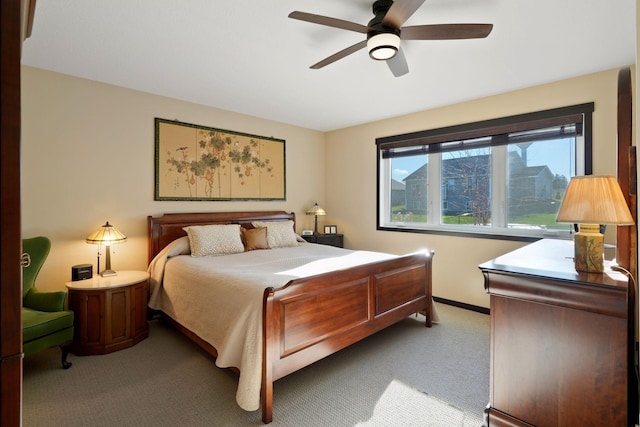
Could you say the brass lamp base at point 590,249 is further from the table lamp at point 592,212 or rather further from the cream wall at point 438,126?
the cream wall at point 438,126

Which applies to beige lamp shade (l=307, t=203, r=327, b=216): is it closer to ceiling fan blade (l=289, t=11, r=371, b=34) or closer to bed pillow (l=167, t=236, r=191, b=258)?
bed pillow (l=167, t=236, r=191, b=258)

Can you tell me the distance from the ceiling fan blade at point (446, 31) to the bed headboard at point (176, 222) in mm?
2933

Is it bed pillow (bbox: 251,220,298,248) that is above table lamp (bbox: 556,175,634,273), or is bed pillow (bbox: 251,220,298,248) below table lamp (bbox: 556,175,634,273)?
below

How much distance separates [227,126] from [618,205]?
3.95m

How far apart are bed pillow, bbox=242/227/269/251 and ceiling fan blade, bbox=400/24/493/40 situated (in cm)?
267

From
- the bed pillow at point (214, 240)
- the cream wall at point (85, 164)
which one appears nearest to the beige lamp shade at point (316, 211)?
the bed pillow at point (214, 240)

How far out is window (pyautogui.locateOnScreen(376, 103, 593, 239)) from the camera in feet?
10.8

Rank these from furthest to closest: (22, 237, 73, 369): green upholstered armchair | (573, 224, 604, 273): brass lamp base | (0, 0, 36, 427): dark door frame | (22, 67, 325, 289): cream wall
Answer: (22, 67, 325, 289): cream wall, (22, 237, 73, 369): green upholstered armchair, (573, 224, 604, 273): brass lamp base, (0, 0, 36, 427): dark door frame

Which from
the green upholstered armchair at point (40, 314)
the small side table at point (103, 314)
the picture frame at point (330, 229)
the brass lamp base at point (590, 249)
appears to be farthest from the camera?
the picture frame at point (330, 229)

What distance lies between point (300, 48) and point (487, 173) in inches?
105

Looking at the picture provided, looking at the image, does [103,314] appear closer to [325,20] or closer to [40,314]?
[40,314]

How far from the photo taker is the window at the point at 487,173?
3.28 meters

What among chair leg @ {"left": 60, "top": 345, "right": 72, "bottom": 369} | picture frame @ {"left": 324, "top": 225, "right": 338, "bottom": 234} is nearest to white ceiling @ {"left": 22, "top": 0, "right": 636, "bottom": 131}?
picture frame @ {"left": 324, "top": 225, "right": 338, "bottom": 234}

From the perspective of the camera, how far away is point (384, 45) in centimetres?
199
